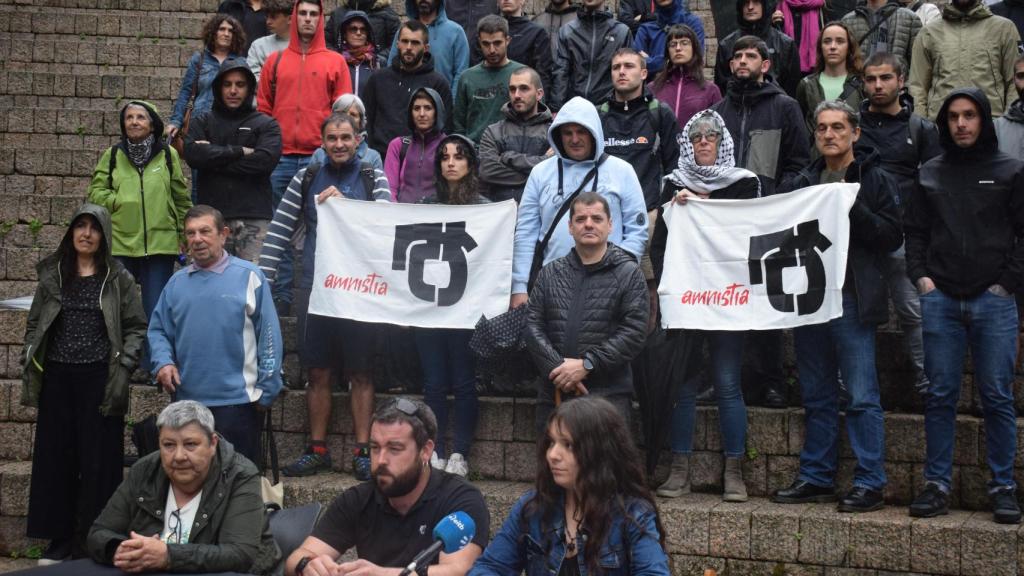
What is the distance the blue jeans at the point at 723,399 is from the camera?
834cm

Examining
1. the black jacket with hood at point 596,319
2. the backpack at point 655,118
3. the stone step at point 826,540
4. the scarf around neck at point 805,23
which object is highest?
the scarf around neck at point 805,23

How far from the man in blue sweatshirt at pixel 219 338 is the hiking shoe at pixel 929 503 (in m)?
3.77

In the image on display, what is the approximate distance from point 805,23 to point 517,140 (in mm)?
3726

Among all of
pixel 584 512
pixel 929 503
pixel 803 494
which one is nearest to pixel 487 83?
pixel 803 494

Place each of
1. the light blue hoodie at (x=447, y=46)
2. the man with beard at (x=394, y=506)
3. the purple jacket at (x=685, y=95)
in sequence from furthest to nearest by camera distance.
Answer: the light blue hoodie at (x=447, y=46) → the purple jacket at (x=685, y=95) → the man with beard at (x=394, y=506)

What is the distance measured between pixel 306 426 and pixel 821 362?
11.5 feet

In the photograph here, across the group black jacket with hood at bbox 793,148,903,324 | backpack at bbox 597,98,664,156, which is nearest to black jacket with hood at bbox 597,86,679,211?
backpack at bbox 597,98,664,156

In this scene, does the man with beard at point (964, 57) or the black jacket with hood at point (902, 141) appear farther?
the man with beard at point (964, 57)

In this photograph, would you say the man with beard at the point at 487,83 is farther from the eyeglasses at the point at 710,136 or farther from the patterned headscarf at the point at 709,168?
the eyeglasses at the point at 710,136

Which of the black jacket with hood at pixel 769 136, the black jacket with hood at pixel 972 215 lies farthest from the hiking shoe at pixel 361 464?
the black jacket with hood at pixel 972 215

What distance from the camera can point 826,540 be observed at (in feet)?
25.8

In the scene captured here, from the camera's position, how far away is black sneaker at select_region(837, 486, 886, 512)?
26.1 feet

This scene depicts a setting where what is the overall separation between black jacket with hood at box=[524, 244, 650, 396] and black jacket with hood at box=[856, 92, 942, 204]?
182 cm

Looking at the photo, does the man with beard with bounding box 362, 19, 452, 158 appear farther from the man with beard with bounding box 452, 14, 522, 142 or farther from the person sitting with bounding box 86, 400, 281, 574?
the person sitting with bounding box 86, 400, 281, 574
